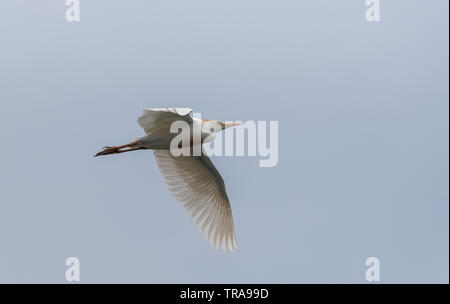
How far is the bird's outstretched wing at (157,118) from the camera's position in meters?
7.86

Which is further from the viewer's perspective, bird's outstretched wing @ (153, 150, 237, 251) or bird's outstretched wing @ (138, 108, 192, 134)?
bird's outstretched wing @ (153, 150, 237, 251)

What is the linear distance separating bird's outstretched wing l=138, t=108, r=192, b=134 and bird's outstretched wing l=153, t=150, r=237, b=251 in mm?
1021

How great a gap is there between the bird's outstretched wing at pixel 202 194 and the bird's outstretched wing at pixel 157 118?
102 centimetres

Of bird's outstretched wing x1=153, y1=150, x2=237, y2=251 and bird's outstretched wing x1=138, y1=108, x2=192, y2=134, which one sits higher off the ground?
bird's outstretched wing x1=138, y1=108, x2=192, y2=134

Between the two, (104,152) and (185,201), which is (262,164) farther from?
(104,152)

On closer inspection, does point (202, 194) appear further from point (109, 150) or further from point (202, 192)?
point (109, 150)

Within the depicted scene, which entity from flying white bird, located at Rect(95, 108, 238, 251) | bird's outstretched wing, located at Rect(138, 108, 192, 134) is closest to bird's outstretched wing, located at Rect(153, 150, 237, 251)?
flying white bird, located at Rect(95, 108, 238, 251)

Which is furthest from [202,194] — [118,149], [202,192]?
[118,149]

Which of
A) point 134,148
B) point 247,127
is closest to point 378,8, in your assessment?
point 247,127

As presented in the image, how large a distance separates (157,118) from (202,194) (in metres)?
1.80

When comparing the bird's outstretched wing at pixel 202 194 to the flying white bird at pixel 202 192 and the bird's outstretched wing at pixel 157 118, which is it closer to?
the flying white bird at pixel 202 192

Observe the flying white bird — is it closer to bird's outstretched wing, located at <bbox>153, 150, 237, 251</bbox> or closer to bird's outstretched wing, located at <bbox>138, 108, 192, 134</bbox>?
bird's outstretched wing, located at <bbox>153, 150, 237, 251</bbox>

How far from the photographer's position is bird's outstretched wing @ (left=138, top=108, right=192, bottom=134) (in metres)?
7.86

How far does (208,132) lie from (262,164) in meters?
0.87
